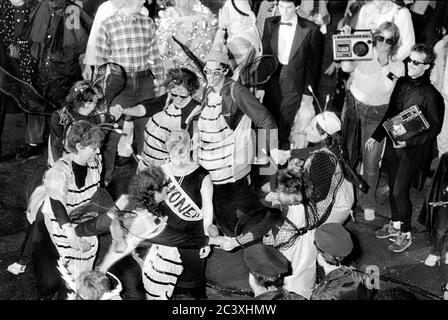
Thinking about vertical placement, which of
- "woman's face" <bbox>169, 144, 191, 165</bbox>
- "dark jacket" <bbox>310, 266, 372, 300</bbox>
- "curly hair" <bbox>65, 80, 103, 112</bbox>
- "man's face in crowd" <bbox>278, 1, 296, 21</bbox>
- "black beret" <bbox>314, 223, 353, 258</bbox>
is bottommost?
"dark jacket" <bbox>310, 266, 372, 300</bbox>

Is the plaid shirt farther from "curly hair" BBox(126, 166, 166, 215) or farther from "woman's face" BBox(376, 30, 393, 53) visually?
"curly hair" BBox(126, 166, 166, 215)

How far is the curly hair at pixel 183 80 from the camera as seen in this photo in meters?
8.16

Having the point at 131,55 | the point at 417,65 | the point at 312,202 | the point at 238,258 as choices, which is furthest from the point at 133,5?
the point at 312,202

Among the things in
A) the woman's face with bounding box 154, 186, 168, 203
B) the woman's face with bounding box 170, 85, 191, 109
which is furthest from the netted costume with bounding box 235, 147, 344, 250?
the woman's face with bounding box 170, 85, 191, 109

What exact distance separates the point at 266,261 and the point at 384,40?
3399 mm

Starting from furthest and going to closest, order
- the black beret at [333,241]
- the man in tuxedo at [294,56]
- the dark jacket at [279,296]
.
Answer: the man in tuxedo at [294,56]
the black beret at [333,241]
the dark jacket at [279,296]

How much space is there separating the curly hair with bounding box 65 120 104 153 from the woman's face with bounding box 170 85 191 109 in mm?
1267

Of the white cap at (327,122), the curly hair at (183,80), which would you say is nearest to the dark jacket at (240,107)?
the curly hair at (183,80)

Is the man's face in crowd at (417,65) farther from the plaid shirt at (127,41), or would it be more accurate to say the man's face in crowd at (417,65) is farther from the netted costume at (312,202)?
the plaid shirt at (127,41)

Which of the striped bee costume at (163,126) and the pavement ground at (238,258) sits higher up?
the striped bee costume at (163,126)

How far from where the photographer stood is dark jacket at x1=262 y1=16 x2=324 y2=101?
9352 millimetres

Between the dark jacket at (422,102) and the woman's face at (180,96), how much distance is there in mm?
1948

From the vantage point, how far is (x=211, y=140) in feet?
27.0
